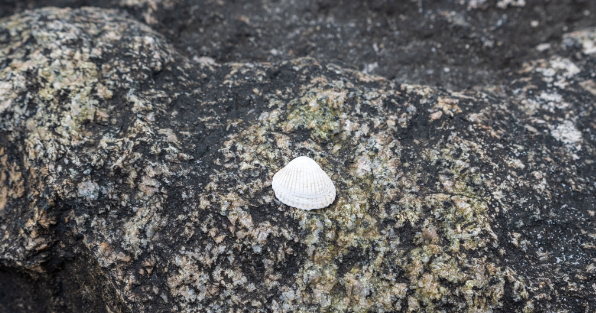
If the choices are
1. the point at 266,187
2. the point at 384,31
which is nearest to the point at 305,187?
the point at 266,187

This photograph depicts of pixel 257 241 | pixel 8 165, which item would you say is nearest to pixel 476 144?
pixel 257 241

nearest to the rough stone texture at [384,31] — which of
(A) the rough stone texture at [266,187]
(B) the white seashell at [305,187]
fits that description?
(A) the rough stone texture at [266,187]

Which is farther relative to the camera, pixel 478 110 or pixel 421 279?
pixel 478 110

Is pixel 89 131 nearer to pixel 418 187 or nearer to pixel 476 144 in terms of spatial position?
pixel 418 187

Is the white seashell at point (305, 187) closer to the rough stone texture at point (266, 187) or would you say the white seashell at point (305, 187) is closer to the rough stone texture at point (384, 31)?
the rough stone texture at point (266, 187)

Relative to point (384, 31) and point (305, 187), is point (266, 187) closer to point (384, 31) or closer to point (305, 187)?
point (305, 187)

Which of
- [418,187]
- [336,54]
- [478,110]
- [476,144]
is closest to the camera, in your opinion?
[418,187]

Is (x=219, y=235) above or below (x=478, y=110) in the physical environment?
below
